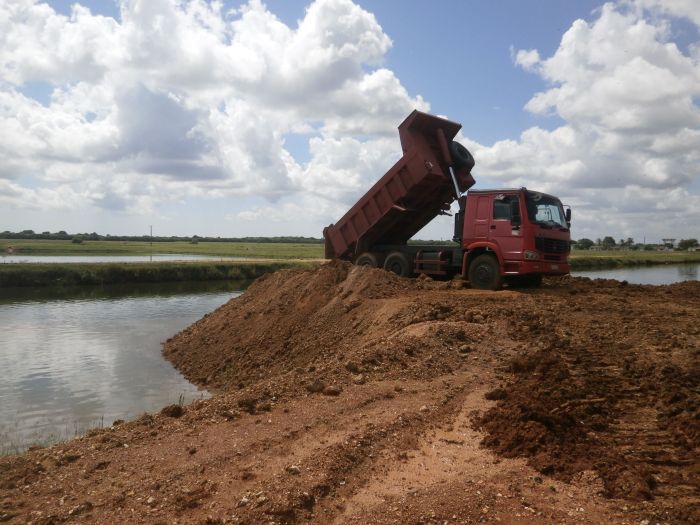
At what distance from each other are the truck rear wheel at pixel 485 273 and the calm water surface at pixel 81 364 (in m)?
7.11

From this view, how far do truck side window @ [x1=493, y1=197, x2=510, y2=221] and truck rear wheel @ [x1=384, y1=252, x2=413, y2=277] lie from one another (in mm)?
3301

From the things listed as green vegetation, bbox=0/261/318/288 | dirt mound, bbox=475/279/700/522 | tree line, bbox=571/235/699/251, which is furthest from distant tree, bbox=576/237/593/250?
dirt mound, bbox=475/279/700/522

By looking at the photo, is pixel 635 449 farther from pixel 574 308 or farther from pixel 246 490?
pixel 574 308

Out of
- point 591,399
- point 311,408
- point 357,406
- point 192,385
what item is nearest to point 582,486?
point 591,399

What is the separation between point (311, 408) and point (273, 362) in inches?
238

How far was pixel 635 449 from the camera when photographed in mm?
4941

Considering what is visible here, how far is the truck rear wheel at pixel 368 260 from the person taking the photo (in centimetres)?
1582

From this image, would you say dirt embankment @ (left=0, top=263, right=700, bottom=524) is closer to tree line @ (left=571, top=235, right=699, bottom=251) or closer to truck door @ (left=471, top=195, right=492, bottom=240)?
truck door @ (left=471, top=195, right=492, bottom=240)

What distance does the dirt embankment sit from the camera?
162 inches

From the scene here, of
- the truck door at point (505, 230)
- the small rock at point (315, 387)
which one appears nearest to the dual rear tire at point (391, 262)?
the truck door at point (505, 230)

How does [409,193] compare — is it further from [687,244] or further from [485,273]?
[687,244]

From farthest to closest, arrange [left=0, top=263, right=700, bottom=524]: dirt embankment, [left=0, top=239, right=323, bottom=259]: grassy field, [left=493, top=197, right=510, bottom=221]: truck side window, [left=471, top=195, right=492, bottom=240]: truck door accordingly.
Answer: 1. [left=0, top=239, right=323, bottom=259]: grassy field
2. [left=471, top=195, right=492, bottom=240]: truck door
3. [left=493, top=197, right=510, bottom=221]: truck side window
4. [left=0, top=263, right=700, bottom=524]: dirt embankment

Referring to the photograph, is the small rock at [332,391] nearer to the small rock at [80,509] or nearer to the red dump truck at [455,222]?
the small rock at [80,509]

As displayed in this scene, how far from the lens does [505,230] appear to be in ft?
41.3
